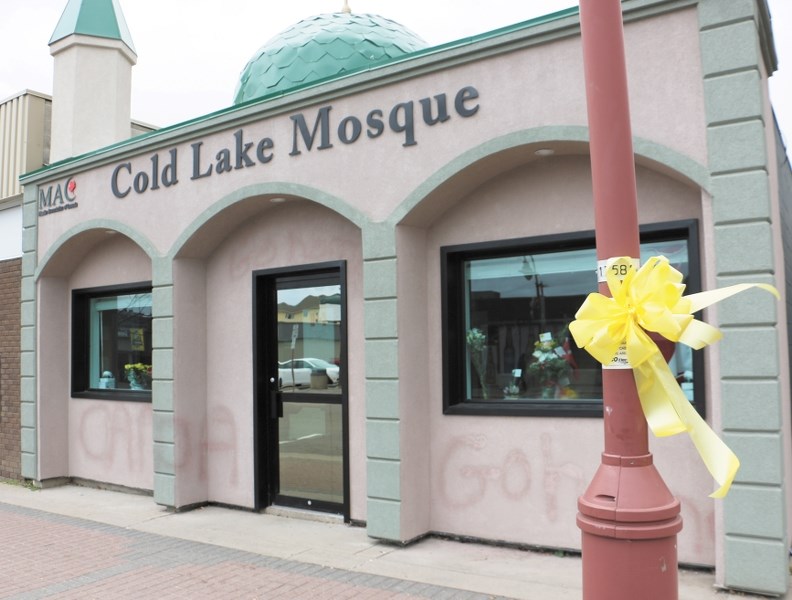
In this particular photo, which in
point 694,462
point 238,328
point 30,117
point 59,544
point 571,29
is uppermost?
point 30,117

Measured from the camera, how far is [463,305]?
6.54m

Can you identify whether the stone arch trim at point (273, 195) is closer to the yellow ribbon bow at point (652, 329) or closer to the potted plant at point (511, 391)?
the potted plant at point (511, 391)

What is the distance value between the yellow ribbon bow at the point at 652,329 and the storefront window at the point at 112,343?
290 inches

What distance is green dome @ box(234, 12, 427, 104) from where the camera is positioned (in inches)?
321

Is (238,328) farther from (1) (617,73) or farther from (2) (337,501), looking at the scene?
(1) (617,73)

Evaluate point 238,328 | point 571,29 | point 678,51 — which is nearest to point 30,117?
point 238,328

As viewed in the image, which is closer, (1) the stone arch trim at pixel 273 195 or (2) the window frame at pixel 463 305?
(2) the window frame at pixel 463 305

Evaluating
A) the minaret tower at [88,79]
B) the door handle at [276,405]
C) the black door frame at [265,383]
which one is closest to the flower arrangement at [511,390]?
the black door frame at [265,383]

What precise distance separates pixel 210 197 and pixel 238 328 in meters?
1.43

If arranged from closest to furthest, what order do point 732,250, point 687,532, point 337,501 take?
point 732,250 < point 687,532 < point 337,501

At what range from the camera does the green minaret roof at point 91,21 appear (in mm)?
10305

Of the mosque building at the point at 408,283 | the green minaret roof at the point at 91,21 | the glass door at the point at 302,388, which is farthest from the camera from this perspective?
the green minaret roof at the point at 91,21

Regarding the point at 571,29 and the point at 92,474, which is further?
the point at 92,474

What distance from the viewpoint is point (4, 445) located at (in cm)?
1016
